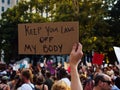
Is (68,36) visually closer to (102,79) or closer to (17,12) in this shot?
(102,79)

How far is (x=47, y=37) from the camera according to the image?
9.03m

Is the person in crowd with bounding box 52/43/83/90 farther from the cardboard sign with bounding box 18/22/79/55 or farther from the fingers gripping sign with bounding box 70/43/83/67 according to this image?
the cardboard sign with bounding box 18/22/79/55

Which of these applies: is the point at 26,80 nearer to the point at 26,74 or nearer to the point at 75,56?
the point at 26,74

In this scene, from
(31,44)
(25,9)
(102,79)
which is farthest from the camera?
(25,9)

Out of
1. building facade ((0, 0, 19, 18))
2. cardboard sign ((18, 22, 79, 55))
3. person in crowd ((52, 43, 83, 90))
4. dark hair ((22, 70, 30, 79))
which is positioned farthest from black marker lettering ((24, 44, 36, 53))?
building facade ((0, 0, 19, 18))

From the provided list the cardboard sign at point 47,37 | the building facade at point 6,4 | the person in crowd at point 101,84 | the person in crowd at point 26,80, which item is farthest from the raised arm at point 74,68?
the building facade at point 6,4

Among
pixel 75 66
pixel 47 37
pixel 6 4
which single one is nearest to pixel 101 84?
pixel 75 66

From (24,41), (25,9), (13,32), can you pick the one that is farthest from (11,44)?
(24,41)

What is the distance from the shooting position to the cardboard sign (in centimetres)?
834

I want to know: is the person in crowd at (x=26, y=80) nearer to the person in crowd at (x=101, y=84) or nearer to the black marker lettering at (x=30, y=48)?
the black marker lettering at (x=30, y=48)

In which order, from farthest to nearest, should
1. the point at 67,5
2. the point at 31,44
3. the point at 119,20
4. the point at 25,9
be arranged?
the point at 25,9 < the point at 119,20 < the point at 67,5 < the point at 31,44

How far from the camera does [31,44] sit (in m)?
9.09

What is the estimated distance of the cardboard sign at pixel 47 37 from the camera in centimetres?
834

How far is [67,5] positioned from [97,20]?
11.6 feet
